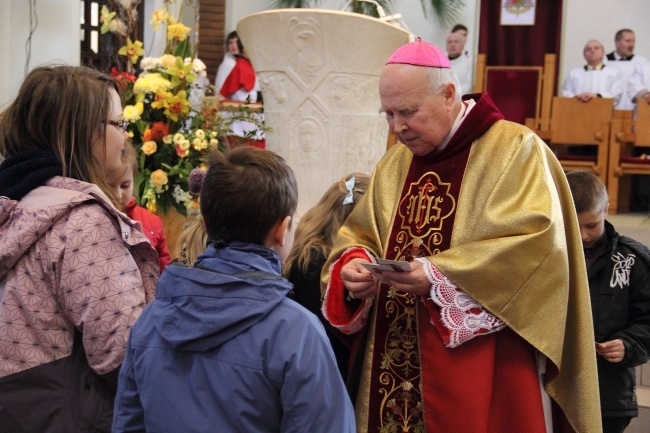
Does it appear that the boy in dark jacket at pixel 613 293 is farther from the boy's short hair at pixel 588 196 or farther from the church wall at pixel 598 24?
the church wall at pixel 598 24

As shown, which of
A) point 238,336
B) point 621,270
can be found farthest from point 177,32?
point 238,336

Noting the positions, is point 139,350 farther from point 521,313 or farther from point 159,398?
point 521,313

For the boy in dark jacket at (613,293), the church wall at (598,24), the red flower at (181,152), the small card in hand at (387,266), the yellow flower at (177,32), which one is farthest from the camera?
the church wall at (598,24)

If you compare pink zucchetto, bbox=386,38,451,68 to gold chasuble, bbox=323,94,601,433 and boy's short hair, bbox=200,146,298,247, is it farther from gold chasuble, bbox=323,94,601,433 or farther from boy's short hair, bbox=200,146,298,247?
boy's short hair, bbox=200,146,298,247

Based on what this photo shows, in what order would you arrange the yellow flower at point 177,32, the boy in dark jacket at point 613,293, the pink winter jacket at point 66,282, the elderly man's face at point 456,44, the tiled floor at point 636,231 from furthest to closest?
the elderly man's face at point 456,44 < the yellow flower at point 177,32 < the tiled floor at point 636,231 < the boy in dark jacket at point 613,293 < the pink winter jacket at point 66,282

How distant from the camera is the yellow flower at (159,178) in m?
3.70

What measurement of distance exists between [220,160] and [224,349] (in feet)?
1.09

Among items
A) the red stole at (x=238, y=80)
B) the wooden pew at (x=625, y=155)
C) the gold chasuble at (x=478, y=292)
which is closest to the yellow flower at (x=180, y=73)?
the gold chasuble at (x=478, y=292)

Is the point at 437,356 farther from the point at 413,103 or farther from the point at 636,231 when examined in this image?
the point at 636,231

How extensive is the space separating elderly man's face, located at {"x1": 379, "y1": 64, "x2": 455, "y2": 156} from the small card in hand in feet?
1.16

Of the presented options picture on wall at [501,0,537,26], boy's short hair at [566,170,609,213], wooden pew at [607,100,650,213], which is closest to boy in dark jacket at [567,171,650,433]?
boy's short hair at [566,170,609,213]

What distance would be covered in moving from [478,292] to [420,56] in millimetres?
584

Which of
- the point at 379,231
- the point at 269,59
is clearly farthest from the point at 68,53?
the point at 379,231

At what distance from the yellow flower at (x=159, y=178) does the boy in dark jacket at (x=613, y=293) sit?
70.4 inches
